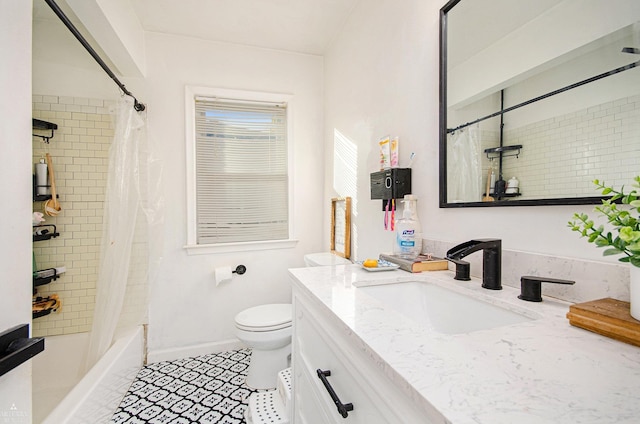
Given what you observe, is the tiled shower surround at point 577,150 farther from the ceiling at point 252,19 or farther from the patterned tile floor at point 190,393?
the patterned tile floor at point 190,393

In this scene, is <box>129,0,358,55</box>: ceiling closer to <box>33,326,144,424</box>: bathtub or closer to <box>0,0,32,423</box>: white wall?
<box>0,0,32,423</box>: white wall

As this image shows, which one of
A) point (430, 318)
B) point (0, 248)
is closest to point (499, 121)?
point (430, 318)

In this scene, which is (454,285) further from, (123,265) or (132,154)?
(132,154)

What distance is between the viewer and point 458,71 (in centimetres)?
111

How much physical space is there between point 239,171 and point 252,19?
1116mm

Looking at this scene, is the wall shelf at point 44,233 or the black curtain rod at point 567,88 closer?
the black curtain rod at point 567,88

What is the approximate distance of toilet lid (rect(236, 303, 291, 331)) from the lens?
72.0 inches

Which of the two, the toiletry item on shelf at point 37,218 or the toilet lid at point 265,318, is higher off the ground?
the toiletry item on shelf at point 37,218

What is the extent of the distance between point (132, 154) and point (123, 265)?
74 cm

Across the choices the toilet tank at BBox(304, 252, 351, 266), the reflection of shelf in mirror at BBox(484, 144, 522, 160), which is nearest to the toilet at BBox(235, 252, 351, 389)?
the toilet tank at BBox(304, 252, 351, 266)

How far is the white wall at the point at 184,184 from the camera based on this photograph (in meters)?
2.20

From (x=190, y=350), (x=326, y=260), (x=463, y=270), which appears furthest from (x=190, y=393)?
(x=463, y=270)

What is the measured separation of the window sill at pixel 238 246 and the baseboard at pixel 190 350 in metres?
0.74

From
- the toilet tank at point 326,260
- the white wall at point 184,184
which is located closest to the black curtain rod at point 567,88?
the toilet tank at point 326,260
